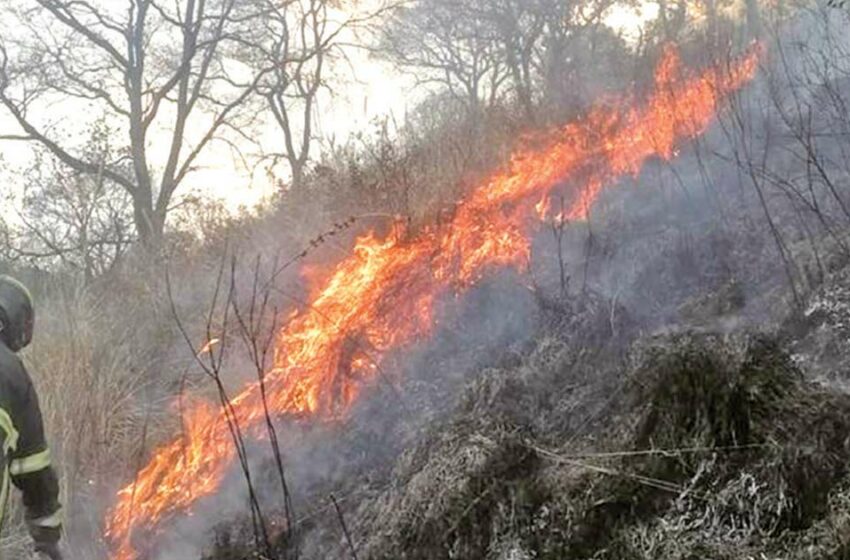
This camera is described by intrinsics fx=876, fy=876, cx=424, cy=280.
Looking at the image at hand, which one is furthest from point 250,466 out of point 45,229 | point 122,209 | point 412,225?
point 122,209

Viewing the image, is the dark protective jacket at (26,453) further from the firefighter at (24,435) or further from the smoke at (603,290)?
the smoke at (603,290)

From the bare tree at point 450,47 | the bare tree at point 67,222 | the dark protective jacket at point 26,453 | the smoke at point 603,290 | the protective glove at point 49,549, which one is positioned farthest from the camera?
the bare tree at point 450,47

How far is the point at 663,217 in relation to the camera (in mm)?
8117

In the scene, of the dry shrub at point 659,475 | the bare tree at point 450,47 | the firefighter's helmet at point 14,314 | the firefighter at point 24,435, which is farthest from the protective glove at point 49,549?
the bare tree at point 450,47

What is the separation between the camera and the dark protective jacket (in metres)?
4.05

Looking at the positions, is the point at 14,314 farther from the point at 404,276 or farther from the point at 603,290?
the point at 603,290

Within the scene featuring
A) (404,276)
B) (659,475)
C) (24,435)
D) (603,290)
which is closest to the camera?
(659,475)

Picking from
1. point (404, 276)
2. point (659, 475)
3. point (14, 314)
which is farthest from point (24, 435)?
point (404, 276)

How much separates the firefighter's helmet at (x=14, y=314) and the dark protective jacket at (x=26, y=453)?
24cm

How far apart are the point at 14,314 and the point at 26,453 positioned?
2.35 feet

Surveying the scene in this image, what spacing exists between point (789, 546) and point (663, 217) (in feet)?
16.6

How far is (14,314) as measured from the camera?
4488 mm

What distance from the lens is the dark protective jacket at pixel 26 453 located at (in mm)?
4047

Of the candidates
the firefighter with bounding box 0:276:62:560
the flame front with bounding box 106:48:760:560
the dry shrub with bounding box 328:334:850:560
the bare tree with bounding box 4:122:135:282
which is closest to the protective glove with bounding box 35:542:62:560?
the firefighter with bounding box 0:276:62:560
